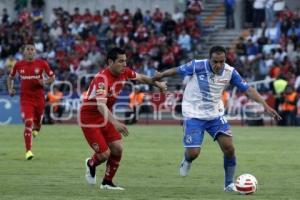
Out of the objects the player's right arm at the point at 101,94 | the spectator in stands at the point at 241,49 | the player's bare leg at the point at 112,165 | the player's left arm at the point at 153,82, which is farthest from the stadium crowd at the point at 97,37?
the player's right arm at the point at 101,94

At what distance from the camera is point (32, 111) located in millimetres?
19828

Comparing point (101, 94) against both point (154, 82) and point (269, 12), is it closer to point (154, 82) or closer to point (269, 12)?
point (154, 82)

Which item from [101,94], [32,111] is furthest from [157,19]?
[101,94]

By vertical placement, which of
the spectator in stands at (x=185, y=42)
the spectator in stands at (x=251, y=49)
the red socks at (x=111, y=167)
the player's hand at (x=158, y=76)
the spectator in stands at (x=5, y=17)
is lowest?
the red socks at (x=111, y=167)

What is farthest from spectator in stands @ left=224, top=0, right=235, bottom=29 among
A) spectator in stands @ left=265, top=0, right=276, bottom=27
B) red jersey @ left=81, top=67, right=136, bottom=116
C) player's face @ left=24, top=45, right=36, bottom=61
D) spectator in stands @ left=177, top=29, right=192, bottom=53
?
red jersey @ left=81, top=67, right=136, bottom=116

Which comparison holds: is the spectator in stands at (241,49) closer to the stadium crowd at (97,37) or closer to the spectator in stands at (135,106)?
the stadium crowd at (97,37)

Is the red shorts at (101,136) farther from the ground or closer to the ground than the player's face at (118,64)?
closer to the ground

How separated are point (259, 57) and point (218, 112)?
22.7m

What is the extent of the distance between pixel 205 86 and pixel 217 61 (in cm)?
55

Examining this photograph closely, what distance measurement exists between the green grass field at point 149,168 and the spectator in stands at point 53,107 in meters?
6.65

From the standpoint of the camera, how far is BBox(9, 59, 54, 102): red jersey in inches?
790

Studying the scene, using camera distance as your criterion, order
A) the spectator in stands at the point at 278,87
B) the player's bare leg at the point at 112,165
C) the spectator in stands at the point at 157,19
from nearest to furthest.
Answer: the player's bare leg at the point at 112,165, the spectator in stands at the point at 278,87, the spectator in stands at the point at 157,19

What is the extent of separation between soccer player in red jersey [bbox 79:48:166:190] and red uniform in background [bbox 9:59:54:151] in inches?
228

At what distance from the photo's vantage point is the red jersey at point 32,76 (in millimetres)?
20078
